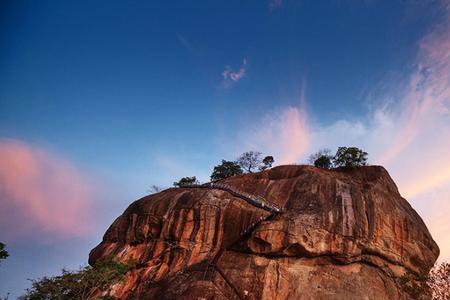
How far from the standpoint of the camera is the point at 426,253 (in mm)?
40062

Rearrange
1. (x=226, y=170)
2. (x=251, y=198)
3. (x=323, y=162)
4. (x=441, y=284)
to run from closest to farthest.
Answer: (x=441, y=284), (x=251, y=198), (x=323, y=162), (x=226, y=170)

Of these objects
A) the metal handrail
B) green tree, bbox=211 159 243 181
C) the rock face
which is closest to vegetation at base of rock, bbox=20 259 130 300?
the rock face

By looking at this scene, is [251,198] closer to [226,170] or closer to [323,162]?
[323,162]

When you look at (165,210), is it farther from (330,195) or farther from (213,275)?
(330,195)

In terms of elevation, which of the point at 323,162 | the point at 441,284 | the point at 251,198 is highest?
the point at 323,162

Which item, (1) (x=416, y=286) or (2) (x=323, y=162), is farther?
(2) (x=323, y=162)

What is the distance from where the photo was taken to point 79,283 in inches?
1453

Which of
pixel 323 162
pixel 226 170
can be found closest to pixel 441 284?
pixel 323 162

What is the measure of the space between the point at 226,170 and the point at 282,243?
117 ft

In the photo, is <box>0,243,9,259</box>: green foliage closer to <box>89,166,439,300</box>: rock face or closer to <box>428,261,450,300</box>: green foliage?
<box>89,166,439,300</box>: rock face

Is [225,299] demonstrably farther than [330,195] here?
No

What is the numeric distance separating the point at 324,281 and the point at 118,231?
87.3 feet

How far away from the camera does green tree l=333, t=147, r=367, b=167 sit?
52219mm

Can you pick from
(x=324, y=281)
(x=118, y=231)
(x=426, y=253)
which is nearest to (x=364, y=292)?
(x=324, y=281)
